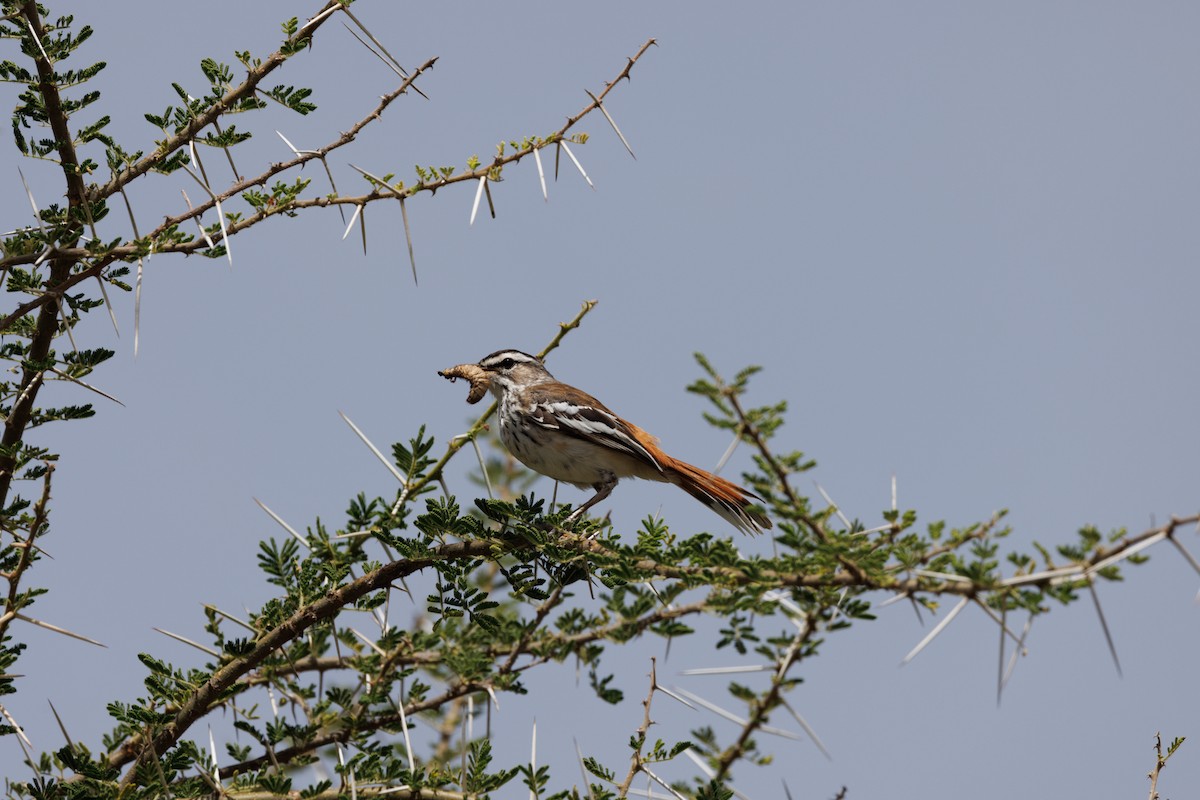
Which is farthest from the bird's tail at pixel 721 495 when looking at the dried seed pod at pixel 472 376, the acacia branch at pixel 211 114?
the acacia branch at pixel 211 114

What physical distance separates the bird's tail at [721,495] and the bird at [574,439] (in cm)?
1

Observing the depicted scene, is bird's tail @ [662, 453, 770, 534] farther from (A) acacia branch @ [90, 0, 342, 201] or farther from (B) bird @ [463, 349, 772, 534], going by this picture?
(A) acacia branch @ [90, 0, 342, 201]

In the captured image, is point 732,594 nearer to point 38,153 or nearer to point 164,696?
point 164,696

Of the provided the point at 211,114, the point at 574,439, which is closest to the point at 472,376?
the point at 574,439

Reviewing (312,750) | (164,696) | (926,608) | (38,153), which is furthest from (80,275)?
(926,608)

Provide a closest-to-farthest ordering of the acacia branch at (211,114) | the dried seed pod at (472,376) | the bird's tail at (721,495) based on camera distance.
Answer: the acacia branch at (211,114), the bird's tail at (721,495), the dried seed pod at (472,376)

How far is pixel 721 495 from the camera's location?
7.14 m

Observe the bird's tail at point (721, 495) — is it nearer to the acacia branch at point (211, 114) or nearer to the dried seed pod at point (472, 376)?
the dried seed pod at point (472, 376)

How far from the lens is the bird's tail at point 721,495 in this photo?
7.01m

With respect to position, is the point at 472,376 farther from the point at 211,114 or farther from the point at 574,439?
the point at 211,114

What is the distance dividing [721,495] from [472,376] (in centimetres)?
185

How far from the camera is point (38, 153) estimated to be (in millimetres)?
5492

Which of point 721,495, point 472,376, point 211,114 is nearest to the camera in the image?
point 211,114

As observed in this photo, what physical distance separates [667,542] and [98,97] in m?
3.22
